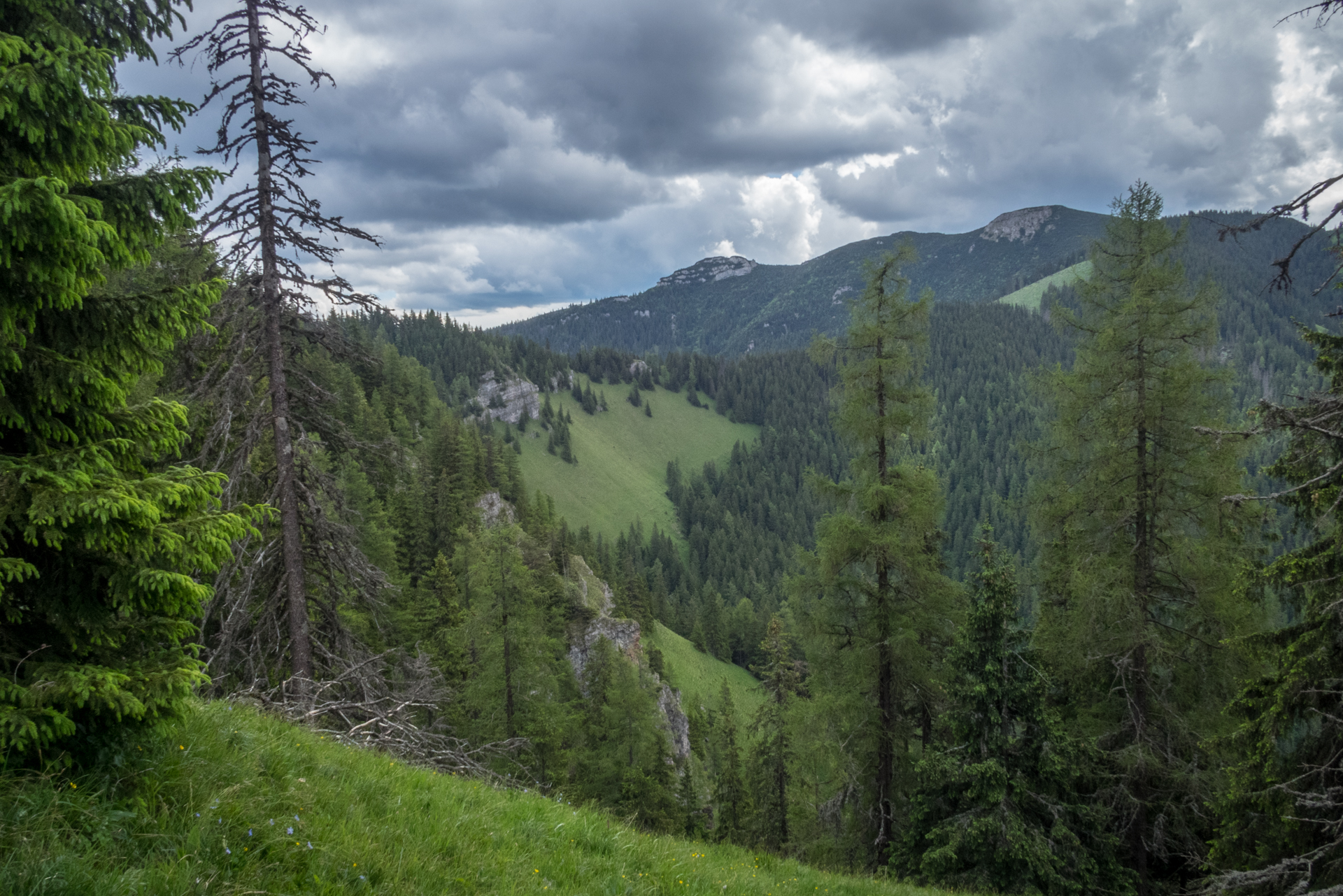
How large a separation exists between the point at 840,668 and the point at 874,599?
2.16 m

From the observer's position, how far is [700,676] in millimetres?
78625

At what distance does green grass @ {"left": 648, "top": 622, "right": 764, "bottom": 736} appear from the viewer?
7056cm

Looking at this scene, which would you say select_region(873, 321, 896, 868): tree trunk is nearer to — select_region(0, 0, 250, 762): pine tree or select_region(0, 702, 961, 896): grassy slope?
select_region(0, 702, 961, 896): grassy slope

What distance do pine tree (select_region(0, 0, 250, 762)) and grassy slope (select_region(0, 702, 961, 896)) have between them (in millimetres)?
522

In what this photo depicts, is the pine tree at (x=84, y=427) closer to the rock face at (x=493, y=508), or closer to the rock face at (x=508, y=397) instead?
the rock face at (x=493, y=508)

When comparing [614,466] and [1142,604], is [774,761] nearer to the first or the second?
[1142,604]

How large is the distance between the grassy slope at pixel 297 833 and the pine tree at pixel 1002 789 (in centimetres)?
713

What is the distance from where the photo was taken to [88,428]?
4301 mm

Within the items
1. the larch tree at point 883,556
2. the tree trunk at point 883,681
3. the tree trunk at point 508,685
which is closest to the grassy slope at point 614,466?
the tree trunk at point 508,685

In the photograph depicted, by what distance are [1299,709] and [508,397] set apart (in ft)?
521

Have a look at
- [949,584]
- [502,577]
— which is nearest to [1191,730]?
[949,584]

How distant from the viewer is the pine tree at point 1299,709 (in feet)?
25.0

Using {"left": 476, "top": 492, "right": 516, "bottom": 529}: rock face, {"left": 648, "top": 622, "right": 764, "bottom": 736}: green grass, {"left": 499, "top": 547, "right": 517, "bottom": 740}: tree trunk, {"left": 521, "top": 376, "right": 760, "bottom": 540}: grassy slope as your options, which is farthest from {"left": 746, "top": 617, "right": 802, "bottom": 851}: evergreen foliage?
{"left": 521, "top": 376, "right": 760, "bottom": 540}: grassy slope

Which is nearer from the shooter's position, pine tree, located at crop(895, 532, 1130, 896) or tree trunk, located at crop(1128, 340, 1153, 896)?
pine tree, located at crop(895, 532, 1130, 896)
